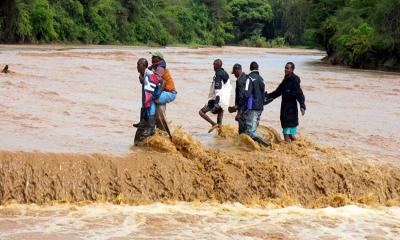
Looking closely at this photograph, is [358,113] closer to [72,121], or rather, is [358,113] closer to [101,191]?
[72,121]

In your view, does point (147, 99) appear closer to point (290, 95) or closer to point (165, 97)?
point (165, 97)

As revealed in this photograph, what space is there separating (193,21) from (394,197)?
83.6 metres

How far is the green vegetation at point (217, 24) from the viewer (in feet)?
141

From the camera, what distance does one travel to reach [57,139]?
34.8 ft

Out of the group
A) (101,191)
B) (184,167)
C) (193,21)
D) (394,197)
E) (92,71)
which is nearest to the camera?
(101,191)

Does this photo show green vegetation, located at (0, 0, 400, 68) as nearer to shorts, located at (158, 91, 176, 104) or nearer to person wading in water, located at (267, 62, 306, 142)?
person wading in water, located at (267, 62, 306, 142)

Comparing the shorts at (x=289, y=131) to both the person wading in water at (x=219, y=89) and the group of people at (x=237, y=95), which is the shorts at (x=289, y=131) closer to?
the group of people at (x=237, y=95)

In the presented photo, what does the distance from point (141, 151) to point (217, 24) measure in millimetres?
90684

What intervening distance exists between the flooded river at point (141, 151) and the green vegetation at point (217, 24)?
19220 millimetres

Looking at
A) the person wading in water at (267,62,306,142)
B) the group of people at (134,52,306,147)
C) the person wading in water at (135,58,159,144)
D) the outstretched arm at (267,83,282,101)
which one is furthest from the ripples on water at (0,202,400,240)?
the outstretched arm at (267,83,282,101)

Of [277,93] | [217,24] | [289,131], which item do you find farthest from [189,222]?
[217,24]

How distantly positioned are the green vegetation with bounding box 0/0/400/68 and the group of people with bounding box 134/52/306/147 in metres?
29.0

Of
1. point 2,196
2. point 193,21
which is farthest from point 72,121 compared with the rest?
point 193,21

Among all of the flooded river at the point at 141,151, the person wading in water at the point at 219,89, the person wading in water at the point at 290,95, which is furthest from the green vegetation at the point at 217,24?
the person wading in water at the point at 290,95
